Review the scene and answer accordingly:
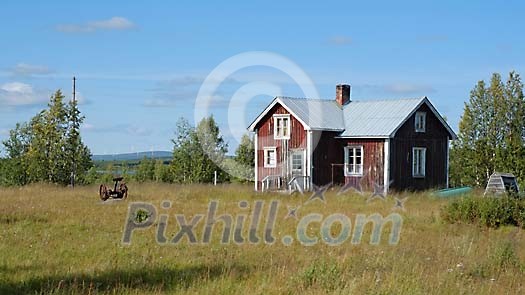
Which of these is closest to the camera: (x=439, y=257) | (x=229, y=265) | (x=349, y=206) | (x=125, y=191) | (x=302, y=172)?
(x=229, y=265)

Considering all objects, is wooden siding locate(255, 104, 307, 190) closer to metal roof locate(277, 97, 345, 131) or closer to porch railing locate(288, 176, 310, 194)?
metal roof locate(277, 97, 345, 131)

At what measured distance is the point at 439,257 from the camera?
486 inches

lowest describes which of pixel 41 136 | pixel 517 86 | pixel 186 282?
pixel 186 282

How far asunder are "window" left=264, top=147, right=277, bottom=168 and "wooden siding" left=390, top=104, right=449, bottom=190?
6159 mm

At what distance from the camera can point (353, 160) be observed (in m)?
34.5

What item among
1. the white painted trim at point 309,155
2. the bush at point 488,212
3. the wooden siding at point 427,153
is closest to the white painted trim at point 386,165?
the wooden siding at point 427,153

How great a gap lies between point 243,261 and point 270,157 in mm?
24430

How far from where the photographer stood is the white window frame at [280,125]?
3500cm

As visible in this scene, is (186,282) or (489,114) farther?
(489,114)

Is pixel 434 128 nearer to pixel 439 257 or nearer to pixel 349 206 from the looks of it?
pixel 349 206

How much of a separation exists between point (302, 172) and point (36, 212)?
1751 cm

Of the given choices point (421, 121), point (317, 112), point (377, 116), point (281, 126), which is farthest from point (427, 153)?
point (281, 126)

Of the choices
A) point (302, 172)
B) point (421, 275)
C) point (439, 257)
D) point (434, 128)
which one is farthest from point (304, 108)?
point (421, 275)

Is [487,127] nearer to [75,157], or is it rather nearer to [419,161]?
[419,161]
